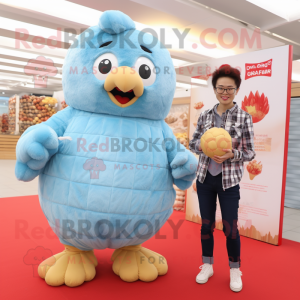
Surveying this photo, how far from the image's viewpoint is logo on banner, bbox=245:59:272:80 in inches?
109

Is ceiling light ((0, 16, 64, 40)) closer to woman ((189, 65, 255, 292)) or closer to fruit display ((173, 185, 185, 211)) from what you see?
fruit display ((173, 185, 185, 211))

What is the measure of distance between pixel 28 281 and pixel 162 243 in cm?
114

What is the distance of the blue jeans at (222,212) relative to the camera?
69.9 inches

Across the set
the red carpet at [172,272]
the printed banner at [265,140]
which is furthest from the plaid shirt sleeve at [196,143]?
the printed banner at [265,140]

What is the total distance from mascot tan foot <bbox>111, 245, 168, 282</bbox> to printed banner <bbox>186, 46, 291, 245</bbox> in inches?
50.5

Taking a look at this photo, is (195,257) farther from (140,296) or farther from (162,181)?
(162,181)

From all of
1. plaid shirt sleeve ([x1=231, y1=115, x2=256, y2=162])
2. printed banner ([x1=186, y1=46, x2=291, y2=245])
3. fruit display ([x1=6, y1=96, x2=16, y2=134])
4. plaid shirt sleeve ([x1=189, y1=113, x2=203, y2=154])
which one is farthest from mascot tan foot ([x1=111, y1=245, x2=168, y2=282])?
fruit display ([x1=6, y1=96, x2=16, y2=134])

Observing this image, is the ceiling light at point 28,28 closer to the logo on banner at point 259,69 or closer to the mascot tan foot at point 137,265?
the logo on banner at point 259,69

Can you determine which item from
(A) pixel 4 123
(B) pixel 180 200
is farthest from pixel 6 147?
(B) pixel 180 200

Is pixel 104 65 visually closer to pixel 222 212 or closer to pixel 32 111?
pixel 222 212

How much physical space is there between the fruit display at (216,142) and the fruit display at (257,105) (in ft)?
4.33

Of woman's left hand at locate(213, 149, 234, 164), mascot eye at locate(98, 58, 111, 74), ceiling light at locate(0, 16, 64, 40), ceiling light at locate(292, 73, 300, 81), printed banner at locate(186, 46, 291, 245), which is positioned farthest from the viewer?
ceiling light at locate(292, 73, 300, 81)

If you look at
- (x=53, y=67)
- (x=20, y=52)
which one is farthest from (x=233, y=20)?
(x=53, y=67)

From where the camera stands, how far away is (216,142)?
1665mm
